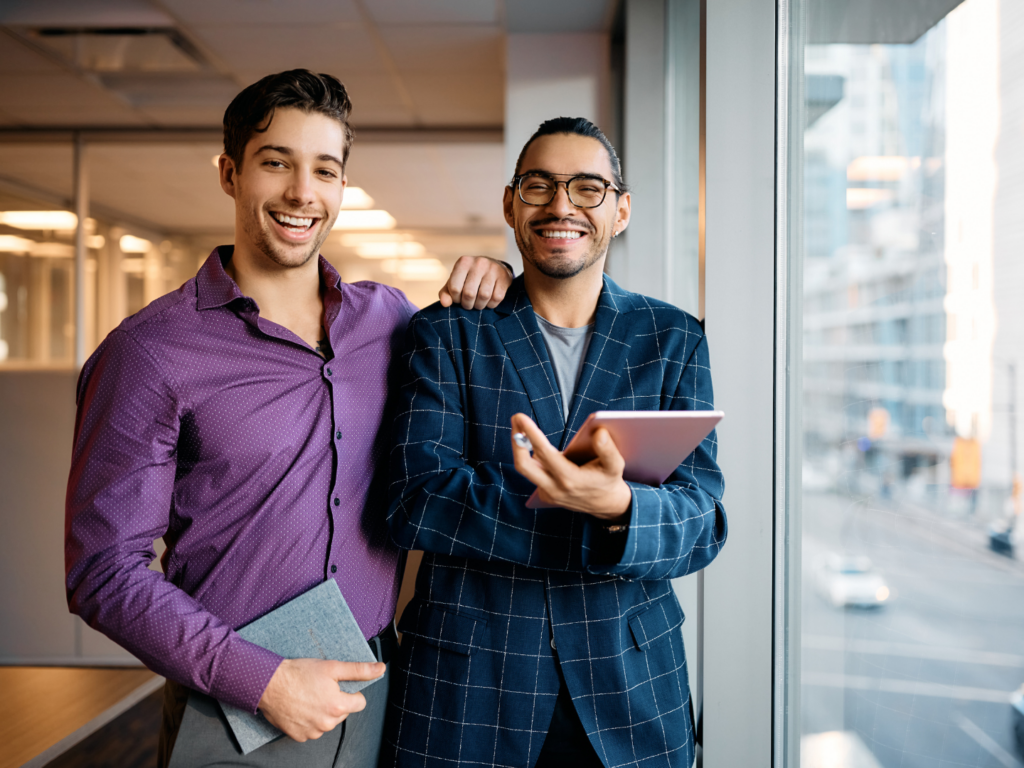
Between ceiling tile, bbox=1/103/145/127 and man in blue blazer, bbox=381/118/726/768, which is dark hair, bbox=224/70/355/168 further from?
ceiling tile, bbox=1/103/145/127

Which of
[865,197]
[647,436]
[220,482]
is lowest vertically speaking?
[220,482]

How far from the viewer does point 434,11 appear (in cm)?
309

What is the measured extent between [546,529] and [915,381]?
0.55 m

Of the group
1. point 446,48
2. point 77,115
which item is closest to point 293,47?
point 446,48

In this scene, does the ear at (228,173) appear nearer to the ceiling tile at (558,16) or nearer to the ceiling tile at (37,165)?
the ceiling tile at (558,16)

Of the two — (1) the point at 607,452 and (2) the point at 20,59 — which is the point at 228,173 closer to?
(1) the point at 607,452

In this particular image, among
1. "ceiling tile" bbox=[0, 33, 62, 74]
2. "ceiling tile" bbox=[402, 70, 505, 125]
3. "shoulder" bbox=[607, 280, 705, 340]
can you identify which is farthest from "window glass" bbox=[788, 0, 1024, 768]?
"ceiling tile" bbox=[0, 33, 62, 74]

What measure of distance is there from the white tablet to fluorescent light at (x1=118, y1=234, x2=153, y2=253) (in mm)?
7964

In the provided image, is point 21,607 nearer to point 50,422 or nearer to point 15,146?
point 50,422

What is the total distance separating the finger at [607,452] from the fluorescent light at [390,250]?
7.38m

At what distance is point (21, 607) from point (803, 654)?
4.45 m

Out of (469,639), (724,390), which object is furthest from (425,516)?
(724,390)

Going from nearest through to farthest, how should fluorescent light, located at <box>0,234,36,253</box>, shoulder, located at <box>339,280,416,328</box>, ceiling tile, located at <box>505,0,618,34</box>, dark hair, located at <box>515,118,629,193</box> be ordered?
dark hair, located at <box>515,118,629,193</box> → shoulder, located at <box>339,280,416,328</box> → ceiling tile, located at <box>505,0,618,34</box> → fluorescent light, located at <box>0,234,36,253</box>

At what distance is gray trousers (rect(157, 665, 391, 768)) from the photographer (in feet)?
4.01
